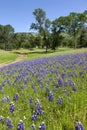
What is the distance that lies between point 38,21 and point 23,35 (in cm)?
4798

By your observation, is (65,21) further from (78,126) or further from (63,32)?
(78,126)

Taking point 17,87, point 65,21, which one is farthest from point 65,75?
point 65,21

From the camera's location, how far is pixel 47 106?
5484mm

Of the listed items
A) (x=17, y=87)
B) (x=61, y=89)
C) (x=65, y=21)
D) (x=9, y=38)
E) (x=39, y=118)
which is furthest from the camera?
(x=9, y=38)

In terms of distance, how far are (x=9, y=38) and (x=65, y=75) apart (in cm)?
10415

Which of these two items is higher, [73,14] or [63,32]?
[73,14]

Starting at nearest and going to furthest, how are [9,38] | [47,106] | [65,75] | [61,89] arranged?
[47,106], [61,89], [65,75], [9,38]

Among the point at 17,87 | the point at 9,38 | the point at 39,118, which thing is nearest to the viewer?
the point at 39,118

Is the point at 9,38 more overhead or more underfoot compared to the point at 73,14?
more underfoot

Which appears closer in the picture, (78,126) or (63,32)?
(78,126)

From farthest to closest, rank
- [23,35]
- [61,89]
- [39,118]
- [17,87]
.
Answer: [23,35] < [17,87] < [61,89] < [39,118]

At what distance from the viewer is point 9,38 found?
364 ft

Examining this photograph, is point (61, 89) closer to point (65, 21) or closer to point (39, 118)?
point (39, 118)

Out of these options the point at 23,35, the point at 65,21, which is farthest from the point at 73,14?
the point at 23,35
